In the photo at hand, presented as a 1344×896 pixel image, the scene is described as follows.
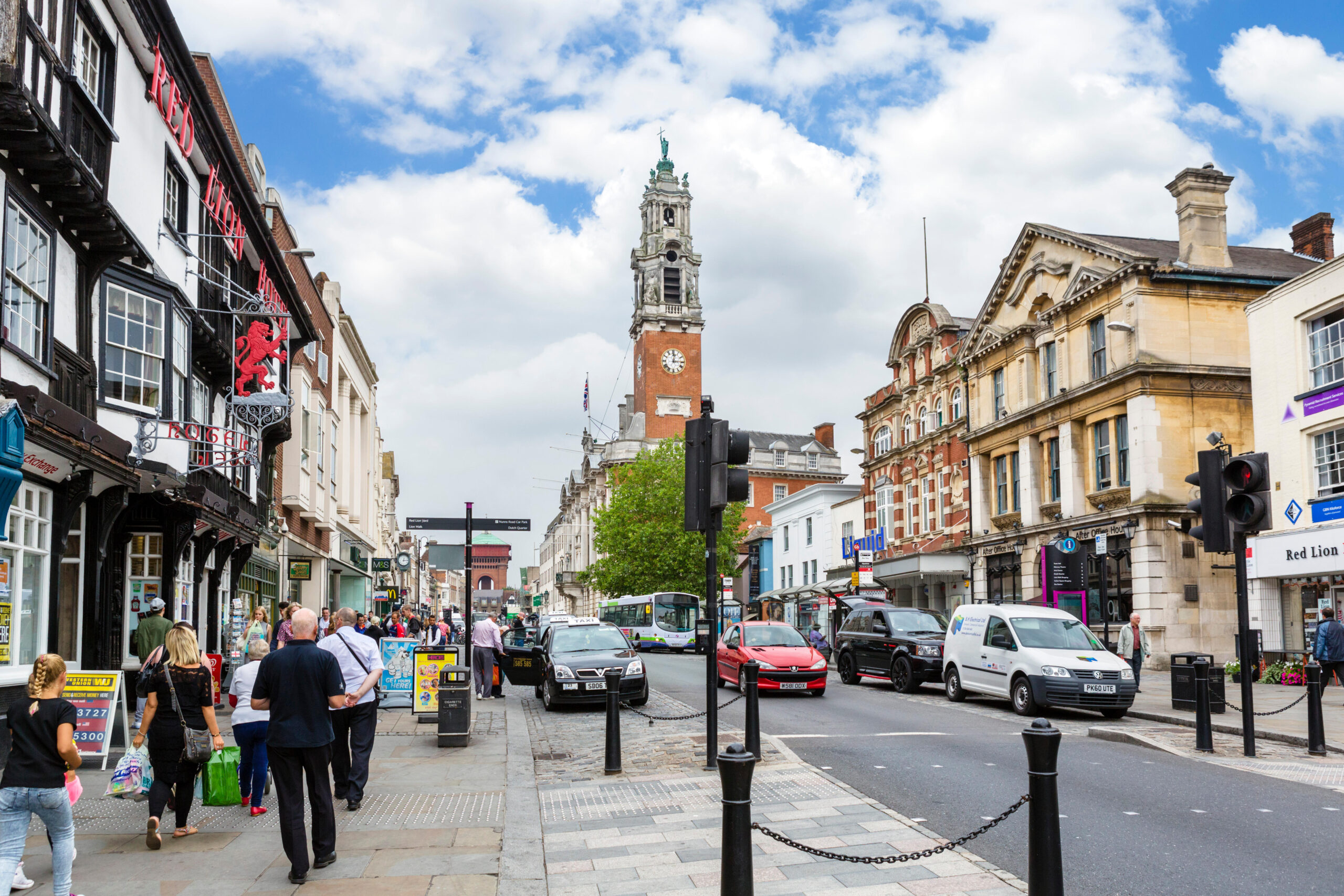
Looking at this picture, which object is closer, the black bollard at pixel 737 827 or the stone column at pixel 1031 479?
the black bollard at pixel 737 827

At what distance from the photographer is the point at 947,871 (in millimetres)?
6910

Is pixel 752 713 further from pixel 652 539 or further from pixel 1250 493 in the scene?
pixel 652 539

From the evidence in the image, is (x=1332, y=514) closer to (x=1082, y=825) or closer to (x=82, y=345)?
(x=1082, y=825)

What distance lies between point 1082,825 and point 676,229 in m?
86.0

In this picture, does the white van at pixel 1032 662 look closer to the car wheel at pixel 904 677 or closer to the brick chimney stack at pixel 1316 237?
the car wheel at pixel 904 677

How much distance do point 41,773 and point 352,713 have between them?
3.51 meters

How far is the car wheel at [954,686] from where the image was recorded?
64.1 feet

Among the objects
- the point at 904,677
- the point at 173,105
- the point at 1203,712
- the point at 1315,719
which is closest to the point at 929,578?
the point at 904,677

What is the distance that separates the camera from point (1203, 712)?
1275 centimetres

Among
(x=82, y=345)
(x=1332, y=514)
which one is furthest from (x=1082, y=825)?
(x=1332, y=514)

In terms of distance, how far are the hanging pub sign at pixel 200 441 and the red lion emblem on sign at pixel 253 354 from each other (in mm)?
1042

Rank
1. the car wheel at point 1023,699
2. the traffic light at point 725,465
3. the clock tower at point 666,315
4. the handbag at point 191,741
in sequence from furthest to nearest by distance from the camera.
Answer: the clock tower at point 666,315 → the car wheel at point 1023,699 → the traffic light at point 725,465 → the handbag at point 191,741

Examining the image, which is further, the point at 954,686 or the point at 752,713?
the point at 954,686

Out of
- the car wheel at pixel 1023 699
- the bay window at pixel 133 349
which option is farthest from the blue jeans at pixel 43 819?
the car wheel at pixel 1023 699
